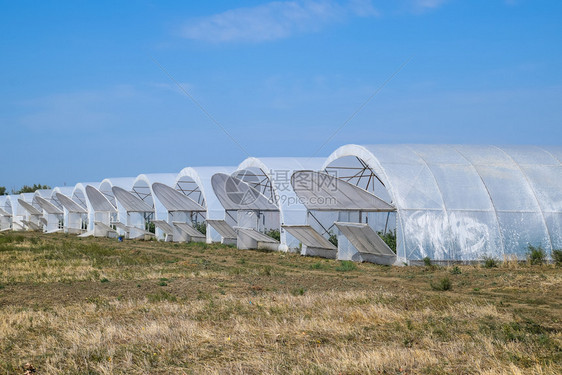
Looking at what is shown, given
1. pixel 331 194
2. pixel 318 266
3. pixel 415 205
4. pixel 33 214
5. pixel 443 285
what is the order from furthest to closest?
pixel 33 214
pixel 331 194
pixel 415 205
pixel 318 266
pixel 443 285

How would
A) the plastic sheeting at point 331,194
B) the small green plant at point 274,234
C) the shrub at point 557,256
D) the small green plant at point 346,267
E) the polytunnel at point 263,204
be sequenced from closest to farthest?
the small green plant at point 346,267, the shrub at point 557,256, the plastic sheeting at point 331,194, the polytunnel at point 263,204, the small green plant at point 274,234

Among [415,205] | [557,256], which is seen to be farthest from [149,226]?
[557,256]

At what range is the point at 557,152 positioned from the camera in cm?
2544

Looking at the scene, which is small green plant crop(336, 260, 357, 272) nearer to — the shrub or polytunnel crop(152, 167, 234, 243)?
the shrub

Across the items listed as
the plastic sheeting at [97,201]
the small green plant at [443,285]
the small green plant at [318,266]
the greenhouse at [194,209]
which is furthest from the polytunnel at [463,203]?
the plastic sheeting at [97,201]

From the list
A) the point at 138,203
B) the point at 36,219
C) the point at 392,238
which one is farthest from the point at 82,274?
the point at 36,219

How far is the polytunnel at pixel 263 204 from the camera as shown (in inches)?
1130

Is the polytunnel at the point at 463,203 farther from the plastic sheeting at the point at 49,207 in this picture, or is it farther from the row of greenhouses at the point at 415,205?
the plastic sheeting at the point at 49,207

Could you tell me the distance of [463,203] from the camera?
856 inches

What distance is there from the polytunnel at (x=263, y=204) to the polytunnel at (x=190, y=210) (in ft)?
4.17

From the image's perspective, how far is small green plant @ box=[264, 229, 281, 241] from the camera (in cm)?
3115

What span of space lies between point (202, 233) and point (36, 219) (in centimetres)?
3208

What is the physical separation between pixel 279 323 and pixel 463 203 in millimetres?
13554

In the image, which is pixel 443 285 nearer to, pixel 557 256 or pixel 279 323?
pixel 279 323
